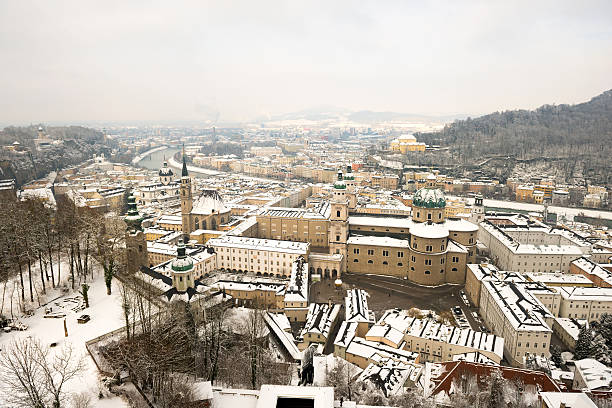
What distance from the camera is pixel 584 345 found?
77.9 feet

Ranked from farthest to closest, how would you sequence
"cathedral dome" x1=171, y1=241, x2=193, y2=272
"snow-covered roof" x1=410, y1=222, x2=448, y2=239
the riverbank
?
the riverbank → "snow-covered roof" x1=410, y1=222, x2=448, y2=239 → "cathedral dome" x1=171, y1=241, x2=193, y2=272

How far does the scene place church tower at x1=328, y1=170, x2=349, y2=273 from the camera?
3647 cm

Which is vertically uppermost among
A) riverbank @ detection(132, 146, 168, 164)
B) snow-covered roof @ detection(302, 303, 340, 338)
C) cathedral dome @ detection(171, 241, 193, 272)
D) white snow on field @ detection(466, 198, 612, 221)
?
cathedral dome @ detection(171, 241, 193, 272)

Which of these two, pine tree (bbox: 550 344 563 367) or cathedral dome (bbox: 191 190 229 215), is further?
cathedral dome (bbox: 191 190 229 215)

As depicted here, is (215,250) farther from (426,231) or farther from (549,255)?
(549,255)

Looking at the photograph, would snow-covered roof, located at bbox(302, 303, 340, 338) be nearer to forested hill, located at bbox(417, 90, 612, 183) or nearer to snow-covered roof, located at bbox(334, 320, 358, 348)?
snow-covered roof, located at bbox(334, 320, 358, 348)

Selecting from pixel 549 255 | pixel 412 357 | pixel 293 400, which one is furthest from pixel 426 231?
pixel 293 400

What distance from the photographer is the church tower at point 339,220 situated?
120 ft

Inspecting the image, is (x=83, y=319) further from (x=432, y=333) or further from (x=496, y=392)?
(x=432, y=333)

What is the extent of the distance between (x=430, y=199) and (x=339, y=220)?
345 inches

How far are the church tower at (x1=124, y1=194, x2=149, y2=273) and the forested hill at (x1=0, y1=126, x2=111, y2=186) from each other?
55830 mm

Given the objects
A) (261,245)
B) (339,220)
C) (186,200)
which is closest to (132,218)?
(261,245)

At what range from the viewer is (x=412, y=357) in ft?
73.0

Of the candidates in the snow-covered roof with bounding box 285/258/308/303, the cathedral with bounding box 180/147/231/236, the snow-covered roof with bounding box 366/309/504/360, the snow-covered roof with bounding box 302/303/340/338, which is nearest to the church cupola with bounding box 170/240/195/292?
the snow-covered roof with bounding box 285/258/308/303
